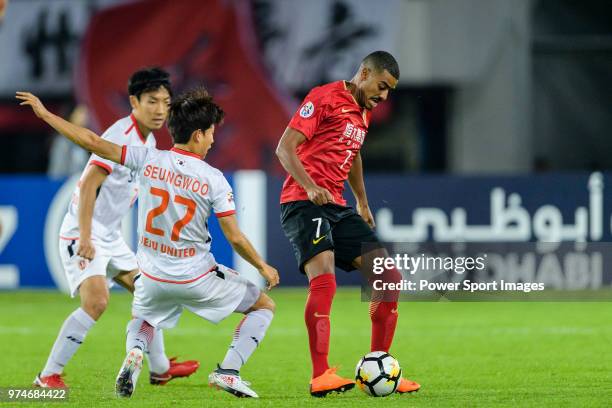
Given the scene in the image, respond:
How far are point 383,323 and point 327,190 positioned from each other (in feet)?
2.62

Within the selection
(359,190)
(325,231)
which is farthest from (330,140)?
(359,190)

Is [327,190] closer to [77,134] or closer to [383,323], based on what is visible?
[383,323]

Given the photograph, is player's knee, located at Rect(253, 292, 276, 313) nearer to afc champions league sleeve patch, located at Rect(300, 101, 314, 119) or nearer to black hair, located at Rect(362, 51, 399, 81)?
afc champions league sleeve patch, located at Rect(300, 101, 314, 119)

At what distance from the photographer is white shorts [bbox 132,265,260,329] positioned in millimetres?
6863

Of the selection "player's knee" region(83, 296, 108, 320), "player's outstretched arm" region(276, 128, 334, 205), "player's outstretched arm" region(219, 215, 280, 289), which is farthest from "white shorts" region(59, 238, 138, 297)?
"player's outstretched arm" region(276, 128, 334, 205)

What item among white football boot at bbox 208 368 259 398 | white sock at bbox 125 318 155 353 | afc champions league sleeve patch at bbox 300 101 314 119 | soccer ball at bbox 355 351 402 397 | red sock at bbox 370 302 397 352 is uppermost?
afc champions league sleeve patch at bbox 300 101 314 119

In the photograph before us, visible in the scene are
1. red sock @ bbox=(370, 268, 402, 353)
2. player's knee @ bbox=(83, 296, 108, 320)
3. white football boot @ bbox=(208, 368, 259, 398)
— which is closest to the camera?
white football boot @ bbox=(208, 368, 259, 398)

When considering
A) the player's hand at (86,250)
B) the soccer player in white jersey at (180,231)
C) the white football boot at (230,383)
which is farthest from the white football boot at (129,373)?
the player's hand at (86,250)

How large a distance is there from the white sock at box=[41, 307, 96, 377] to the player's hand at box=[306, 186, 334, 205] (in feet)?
4.97

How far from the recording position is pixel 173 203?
675cm

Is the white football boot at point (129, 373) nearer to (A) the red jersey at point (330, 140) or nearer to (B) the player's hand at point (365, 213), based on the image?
(A) the red jersey at point (330, 140)

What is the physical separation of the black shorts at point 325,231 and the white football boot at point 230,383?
0.74 m

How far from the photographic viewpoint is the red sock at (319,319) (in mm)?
7070

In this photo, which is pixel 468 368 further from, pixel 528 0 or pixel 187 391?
pixel 528 0
